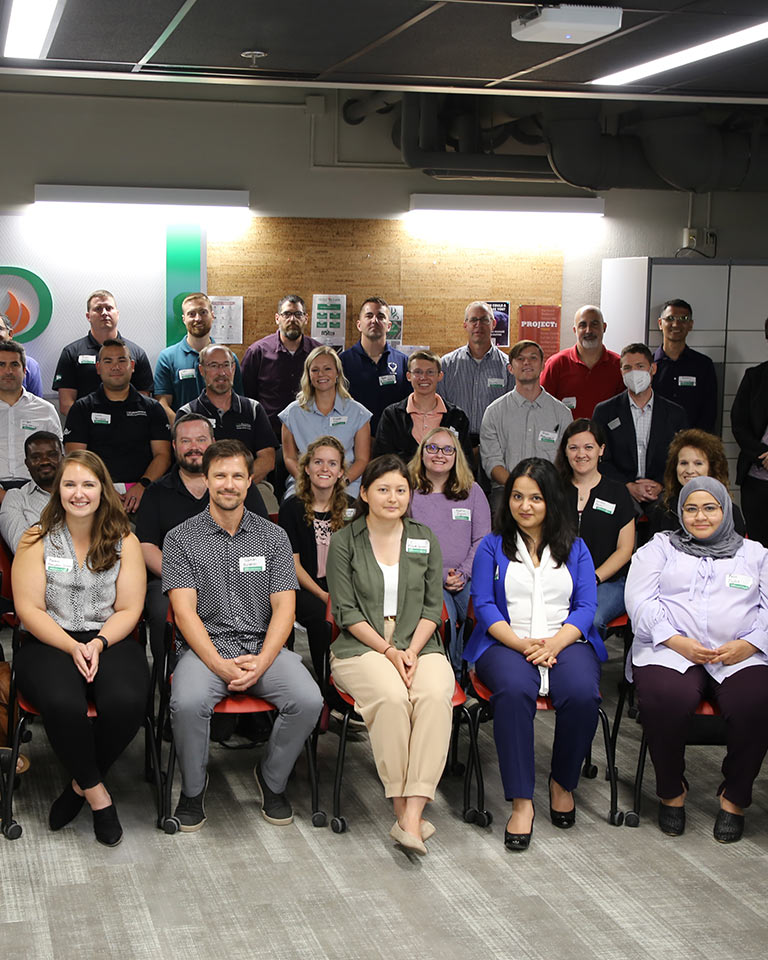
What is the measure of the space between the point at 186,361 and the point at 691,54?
12.0 feet

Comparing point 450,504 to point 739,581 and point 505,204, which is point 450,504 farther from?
point 505,204

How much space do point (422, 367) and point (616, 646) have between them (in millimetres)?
1846

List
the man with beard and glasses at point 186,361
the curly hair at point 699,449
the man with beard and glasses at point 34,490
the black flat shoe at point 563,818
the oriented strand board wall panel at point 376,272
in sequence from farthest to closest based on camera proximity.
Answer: the oriented strand board wall panel at point 376,272 → the man with beard and glasses at point 186,361 → the curly hair at point 699,449 → the man with beard and glasses at point 34,490 → the black flat shoe at point 563,818

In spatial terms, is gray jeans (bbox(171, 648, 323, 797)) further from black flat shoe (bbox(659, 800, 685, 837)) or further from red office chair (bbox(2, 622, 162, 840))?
black flat shoe (bbox(659, 800, 685, 837))

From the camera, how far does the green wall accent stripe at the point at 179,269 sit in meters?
7.63

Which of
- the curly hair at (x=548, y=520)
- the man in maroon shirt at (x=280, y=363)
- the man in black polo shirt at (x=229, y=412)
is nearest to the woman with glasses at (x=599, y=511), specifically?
the curly hair at (x=548, y=520)

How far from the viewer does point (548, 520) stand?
3973mm

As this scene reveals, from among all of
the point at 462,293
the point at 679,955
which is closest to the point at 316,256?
the point at 462,293

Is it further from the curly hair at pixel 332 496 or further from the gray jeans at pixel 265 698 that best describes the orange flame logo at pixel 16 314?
the gray jeans at pixel 265 698

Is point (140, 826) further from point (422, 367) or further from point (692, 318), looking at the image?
point (692, 318)

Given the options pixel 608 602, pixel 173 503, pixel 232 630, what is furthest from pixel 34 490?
pixel 608 602

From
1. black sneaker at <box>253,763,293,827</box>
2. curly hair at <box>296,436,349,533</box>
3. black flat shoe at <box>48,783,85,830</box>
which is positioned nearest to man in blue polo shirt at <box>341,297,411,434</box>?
curly hair at <box>296,436,349,533</box>

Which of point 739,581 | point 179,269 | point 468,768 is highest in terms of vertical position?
point 179,269

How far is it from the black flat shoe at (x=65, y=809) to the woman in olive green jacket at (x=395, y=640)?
3.12ft
